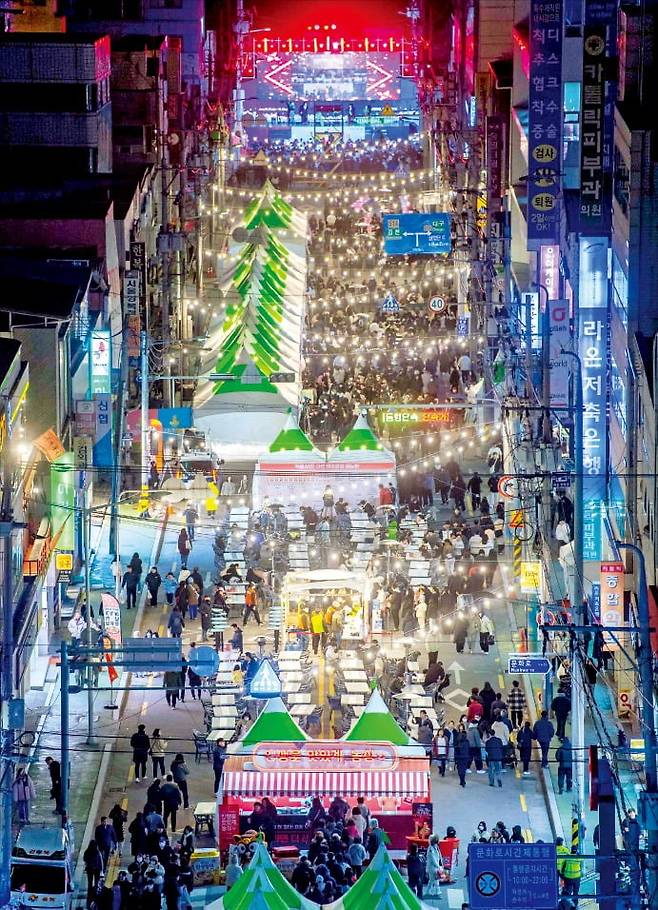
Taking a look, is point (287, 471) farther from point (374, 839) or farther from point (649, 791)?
point (649, 791)

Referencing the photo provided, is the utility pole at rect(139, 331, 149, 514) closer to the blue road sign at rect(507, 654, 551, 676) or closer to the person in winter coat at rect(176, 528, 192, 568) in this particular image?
the person in winter coat at rect(176, 528, 192, 568)

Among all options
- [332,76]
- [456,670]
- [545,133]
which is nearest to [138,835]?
[456,670]

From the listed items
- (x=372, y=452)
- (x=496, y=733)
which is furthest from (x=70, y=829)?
(x=372, y=452)

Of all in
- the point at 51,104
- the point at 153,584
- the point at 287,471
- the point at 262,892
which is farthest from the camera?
the point at 51,104

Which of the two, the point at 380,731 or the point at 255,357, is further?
the point at 255,357

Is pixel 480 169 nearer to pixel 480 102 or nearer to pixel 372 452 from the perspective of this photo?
pixel 480 102

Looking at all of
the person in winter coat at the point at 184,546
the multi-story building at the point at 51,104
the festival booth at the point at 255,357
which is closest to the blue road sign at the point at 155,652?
the person in winter coat at the point at 184,546
